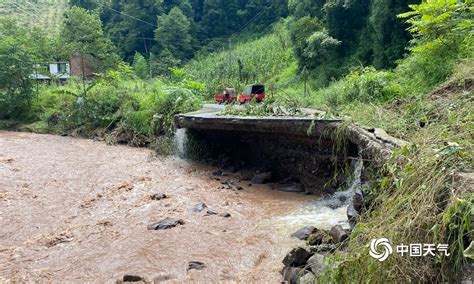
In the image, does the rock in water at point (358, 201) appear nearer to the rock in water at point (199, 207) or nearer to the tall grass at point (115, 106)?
the rock in water at point (199, 207)

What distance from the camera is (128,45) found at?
52.7m

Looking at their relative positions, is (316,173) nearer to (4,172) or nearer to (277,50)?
(4,172)

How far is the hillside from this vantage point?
5815cm

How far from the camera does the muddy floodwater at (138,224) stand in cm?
527

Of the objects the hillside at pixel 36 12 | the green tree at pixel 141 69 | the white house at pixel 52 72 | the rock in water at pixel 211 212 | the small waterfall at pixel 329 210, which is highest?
the hillside at pixel 36 12

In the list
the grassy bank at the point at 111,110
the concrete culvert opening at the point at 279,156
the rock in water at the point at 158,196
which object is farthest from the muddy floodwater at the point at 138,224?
the grassy bank at the point at 111,110

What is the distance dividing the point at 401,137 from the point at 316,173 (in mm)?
3318

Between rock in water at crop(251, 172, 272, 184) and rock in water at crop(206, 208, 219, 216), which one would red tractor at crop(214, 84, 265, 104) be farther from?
rock in water at crop(206, 208, 219, 216)

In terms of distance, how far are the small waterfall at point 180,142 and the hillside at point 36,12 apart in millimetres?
49298

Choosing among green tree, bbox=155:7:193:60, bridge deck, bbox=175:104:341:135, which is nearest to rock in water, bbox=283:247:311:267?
bridge deck, bbox=175:104:341:135

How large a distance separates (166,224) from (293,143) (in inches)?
172

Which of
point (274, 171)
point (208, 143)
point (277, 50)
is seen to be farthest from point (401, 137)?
point (277, 50)

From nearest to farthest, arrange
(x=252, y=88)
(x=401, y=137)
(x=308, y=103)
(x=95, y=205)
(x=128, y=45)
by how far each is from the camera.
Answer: (x=401, y=137) < (x=95, y=205) < (x=308, y=103) < (x=252, y=88) < (x=128, y=45)

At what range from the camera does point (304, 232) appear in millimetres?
5973
